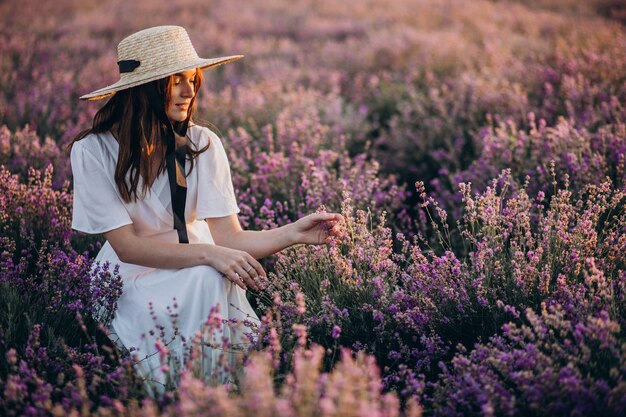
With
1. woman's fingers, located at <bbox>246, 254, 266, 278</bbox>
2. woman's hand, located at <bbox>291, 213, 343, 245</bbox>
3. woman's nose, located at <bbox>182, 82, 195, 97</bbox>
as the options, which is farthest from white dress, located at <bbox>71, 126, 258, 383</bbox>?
woman's hand, located at <bbox>291, 213, 343, 245</bbox>

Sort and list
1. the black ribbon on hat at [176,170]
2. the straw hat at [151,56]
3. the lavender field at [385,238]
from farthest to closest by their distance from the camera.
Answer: the black ribbon on hat at [176,170] → the straw hat at [151,56] → the lavender field at [385,238]

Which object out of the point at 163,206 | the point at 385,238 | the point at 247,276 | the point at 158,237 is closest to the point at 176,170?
the point at 163,206

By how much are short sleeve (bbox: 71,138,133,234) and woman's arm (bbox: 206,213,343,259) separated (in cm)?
43

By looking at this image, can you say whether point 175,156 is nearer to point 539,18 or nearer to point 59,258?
point 59,258

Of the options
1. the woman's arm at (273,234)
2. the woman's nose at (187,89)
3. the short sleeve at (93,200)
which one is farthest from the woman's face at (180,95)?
the woman's arm at (273,234)

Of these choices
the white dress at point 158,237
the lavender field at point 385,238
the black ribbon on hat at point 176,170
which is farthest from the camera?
the black ribbon on hat at point 176,170

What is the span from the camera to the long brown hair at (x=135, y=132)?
2.48 m

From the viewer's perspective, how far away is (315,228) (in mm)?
2605

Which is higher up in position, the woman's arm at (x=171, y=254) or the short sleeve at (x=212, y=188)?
the short sleeve at (x=212, y=188)

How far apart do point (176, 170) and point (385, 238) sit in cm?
109

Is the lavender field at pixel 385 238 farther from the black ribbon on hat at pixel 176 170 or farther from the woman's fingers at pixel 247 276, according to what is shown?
the black ribbon on hat at pixel 176 170

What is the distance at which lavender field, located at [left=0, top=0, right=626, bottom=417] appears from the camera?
6.05 ft

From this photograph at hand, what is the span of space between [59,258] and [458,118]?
356 cm

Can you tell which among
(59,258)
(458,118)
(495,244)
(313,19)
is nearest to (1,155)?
(59,258)
